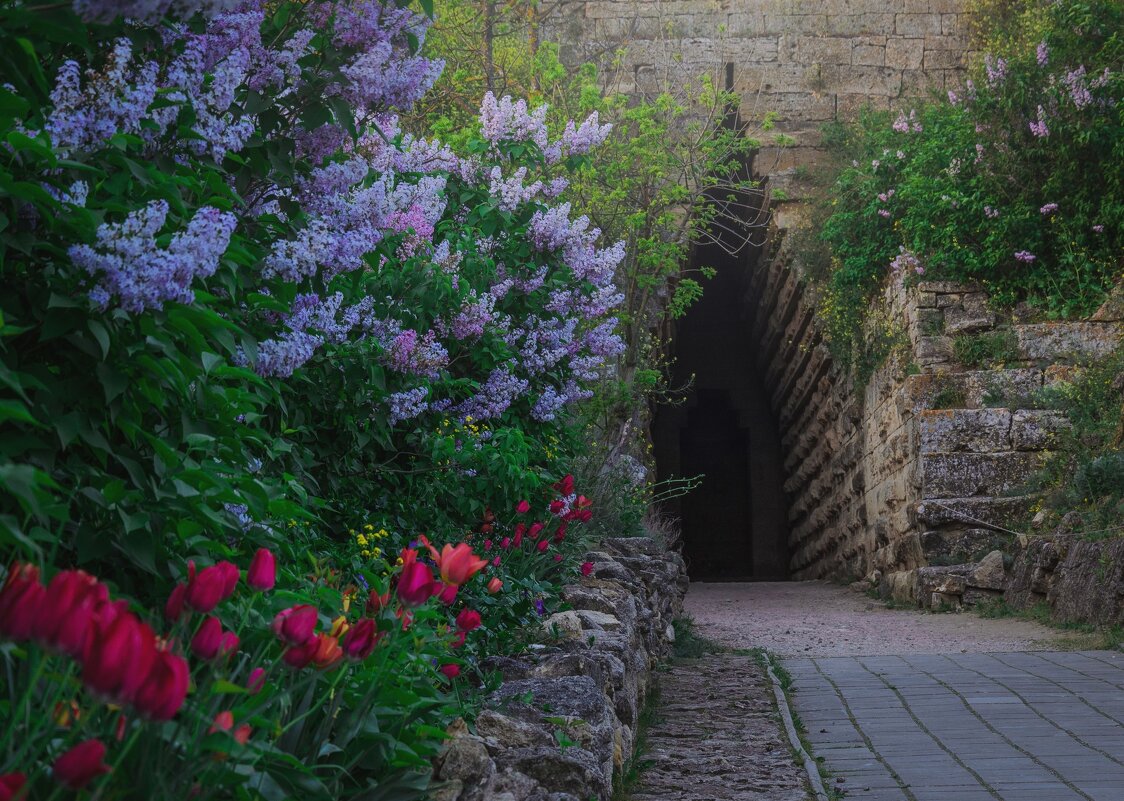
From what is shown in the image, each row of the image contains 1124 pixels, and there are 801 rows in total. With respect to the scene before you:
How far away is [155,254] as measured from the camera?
194 cm

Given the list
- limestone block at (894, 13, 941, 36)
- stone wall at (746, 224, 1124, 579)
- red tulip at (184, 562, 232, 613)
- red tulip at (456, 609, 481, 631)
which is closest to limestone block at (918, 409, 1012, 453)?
stone wall at (746, 224, 1124, 579)

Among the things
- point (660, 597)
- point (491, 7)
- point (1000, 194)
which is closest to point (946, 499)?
point (1000, 194)

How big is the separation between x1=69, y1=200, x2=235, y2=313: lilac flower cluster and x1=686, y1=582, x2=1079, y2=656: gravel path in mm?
7020

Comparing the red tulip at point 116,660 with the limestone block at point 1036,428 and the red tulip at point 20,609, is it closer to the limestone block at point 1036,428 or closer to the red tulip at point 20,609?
the red tulip at point 20,609

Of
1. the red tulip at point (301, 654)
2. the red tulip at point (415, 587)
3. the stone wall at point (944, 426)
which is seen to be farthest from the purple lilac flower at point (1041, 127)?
the red tulip at point (301, 654)

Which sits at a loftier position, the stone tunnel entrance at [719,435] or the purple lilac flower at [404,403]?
the stone tunnel entrance at [719,435]

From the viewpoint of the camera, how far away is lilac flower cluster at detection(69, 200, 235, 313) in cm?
190

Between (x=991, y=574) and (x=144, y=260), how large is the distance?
962 centimetres

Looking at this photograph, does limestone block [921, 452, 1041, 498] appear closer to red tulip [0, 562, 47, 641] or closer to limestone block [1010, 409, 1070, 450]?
limestone block [1010, 409, 1070, 450]

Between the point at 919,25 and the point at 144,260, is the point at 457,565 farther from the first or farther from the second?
the point at 919,25

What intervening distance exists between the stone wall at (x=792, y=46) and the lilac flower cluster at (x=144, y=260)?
14800 mm

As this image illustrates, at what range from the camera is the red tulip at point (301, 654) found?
1.81 meters

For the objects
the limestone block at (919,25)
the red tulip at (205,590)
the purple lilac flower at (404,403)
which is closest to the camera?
the red tulip at (205,590)

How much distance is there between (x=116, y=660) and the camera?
50.0 inches
